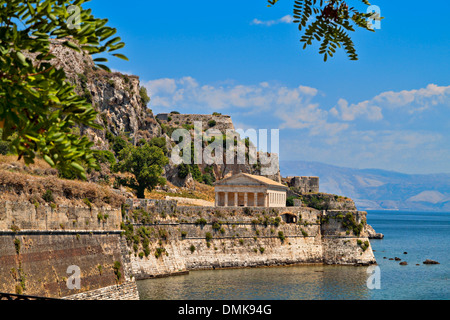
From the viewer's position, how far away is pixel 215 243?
159 feet

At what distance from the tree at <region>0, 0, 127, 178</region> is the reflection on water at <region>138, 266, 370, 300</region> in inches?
1060

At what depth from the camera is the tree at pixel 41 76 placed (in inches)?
232

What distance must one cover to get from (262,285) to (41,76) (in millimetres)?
35528

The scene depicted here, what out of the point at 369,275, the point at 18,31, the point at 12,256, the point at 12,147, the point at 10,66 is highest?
the point at 18,31

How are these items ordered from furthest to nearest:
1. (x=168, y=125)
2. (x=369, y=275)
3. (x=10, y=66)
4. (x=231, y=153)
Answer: (x=168, y=125) → (x=231, y=153) → (x=369, y=275) → (x=10, y=66)

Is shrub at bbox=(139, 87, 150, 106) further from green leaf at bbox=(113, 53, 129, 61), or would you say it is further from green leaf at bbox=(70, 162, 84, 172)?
green leaf at bbox=(113, 53, 129, 61)

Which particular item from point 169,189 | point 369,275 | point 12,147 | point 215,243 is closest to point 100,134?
point 169,189

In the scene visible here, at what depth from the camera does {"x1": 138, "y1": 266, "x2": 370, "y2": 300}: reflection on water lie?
35062 mm

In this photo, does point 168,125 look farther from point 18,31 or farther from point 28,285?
point 18,31

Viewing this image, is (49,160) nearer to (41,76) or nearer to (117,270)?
(41,76)

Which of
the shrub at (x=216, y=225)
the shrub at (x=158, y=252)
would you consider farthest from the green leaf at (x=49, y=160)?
the shrub at (x=216, y=225)

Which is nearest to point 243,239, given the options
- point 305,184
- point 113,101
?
point 113,101

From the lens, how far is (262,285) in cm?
3991
